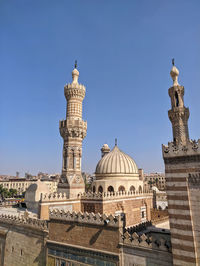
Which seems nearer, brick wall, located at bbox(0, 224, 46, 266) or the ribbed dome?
brick wall, located at bbox(0, 224, 46, 266)

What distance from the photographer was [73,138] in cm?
2505

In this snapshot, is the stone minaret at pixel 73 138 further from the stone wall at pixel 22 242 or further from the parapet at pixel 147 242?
the parapet at pixel 147 242

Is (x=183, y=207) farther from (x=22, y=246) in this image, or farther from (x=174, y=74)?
(x=174, y=74)

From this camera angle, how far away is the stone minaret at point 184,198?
8.63 meters

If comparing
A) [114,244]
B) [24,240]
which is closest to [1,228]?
[24,240]

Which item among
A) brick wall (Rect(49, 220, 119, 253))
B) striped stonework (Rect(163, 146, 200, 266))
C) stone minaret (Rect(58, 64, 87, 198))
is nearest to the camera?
striped stonework (Rect(163, 146, 200, 266))

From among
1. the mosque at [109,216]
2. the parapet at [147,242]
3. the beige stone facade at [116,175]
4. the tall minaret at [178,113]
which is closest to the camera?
the mosque at [109,216]

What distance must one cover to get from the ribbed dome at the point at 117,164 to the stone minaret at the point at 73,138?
3078mm

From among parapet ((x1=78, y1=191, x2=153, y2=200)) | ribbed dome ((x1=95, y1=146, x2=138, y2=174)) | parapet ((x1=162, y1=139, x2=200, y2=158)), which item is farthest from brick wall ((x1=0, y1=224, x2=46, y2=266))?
ribbed dome ((x1=95, y1=146, x2=138, y2=174))

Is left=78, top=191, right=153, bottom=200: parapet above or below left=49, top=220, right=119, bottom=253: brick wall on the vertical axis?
above

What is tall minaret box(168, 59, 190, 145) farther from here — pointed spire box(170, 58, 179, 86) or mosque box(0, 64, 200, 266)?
pointed spire box(170, 58, 179, 86)

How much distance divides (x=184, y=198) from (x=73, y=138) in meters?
17.5

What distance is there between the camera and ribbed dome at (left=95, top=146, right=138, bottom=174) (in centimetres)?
2473

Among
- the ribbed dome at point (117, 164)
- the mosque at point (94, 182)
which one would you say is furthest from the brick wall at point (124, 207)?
the ribbed dome at point (117, 164)
